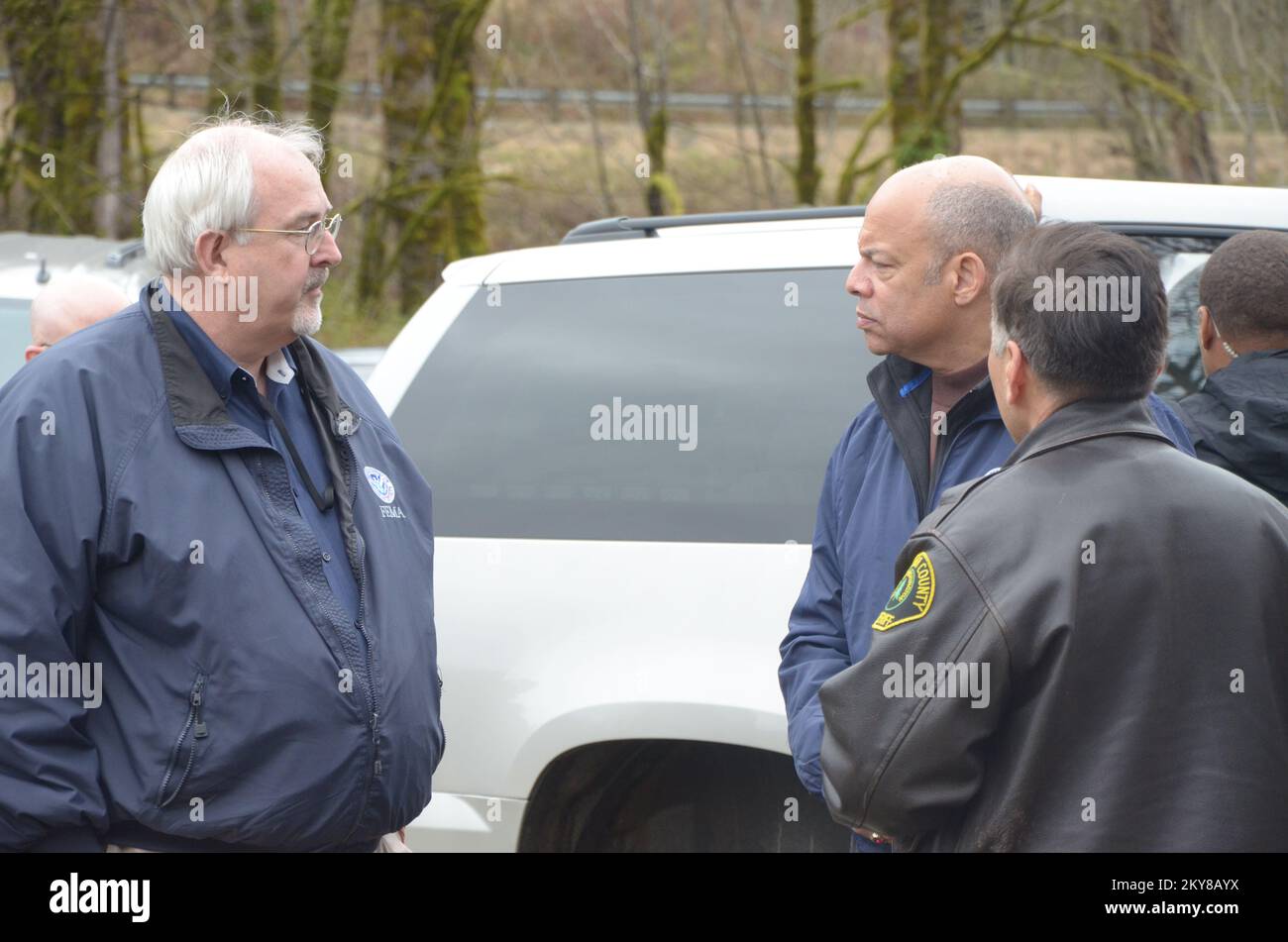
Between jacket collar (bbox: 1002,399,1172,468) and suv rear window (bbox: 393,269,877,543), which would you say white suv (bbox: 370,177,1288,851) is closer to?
suv rear window (bbox: 393,269,877,543)

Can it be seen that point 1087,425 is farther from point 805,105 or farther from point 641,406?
point 805,105

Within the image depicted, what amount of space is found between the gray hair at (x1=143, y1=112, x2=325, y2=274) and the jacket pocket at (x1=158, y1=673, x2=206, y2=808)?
809mm

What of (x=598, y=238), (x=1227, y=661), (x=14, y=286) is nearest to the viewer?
(x=1227, y=661)

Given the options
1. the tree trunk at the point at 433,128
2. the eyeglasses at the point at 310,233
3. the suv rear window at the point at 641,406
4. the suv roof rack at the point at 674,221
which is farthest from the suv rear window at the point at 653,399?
the tree trunk at the point at 433,128

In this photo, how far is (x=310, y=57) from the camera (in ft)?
40.2

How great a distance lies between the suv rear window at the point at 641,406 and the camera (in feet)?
11.0

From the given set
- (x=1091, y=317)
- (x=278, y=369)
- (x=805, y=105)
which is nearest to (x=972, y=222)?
(x=1091, y=317)

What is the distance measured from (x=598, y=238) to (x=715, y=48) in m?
14.7

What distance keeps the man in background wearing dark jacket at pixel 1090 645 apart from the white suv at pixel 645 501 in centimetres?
118

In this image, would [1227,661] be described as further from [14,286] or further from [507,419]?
[14,286]

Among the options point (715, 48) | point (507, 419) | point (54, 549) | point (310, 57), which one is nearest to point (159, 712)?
point (54, 549)

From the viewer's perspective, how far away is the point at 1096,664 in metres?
1.91

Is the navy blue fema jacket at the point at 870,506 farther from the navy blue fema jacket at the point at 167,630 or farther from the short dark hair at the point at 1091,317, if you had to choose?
the navy blue fema jacket at the point at 167,630

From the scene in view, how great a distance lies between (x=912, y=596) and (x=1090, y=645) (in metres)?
0.25
